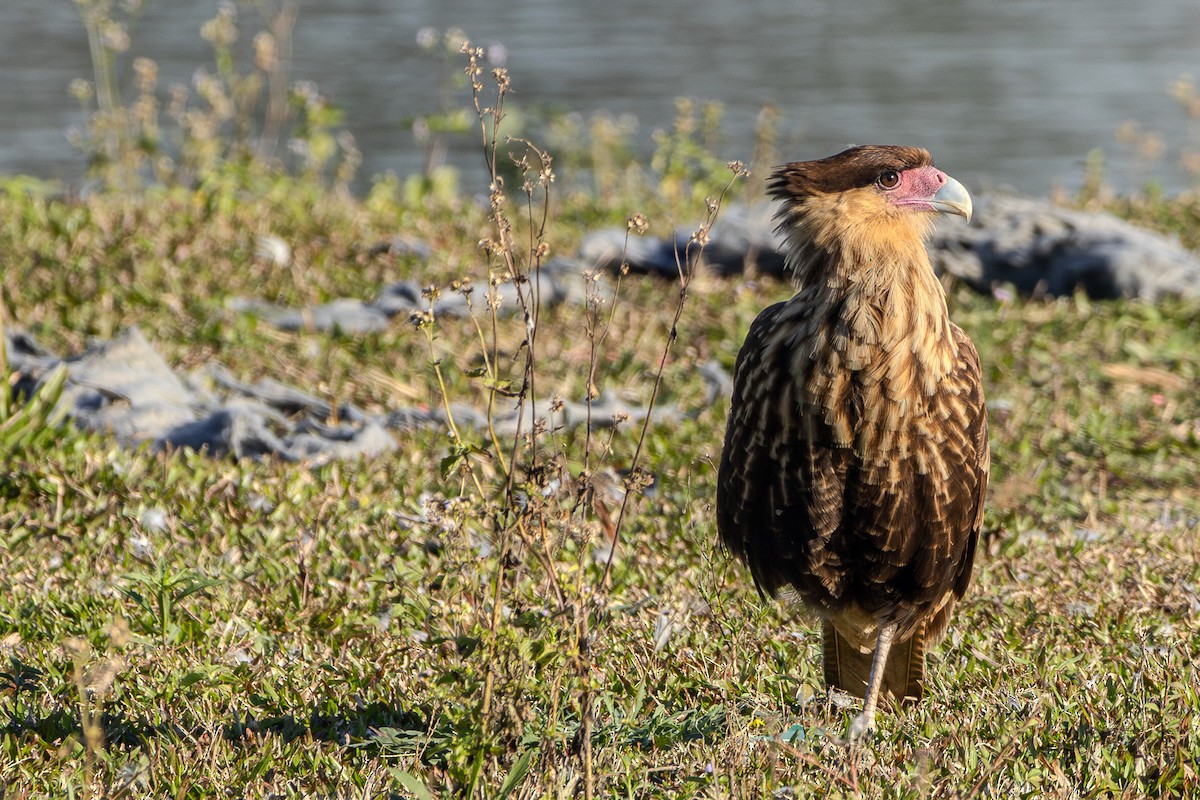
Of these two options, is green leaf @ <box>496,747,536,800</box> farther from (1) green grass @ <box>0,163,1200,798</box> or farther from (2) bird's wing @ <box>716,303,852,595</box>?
(2) bird's wing @ <box>716,303,852,595</box>

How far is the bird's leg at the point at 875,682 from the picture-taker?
3258 millimetres

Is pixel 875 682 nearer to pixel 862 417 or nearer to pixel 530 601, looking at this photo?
pixel 862 417

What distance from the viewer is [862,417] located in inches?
129

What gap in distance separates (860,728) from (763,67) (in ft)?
60.4

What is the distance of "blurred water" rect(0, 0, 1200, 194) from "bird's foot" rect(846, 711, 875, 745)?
33.5 feet

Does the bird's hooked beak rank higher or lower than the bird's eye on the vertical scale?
lower

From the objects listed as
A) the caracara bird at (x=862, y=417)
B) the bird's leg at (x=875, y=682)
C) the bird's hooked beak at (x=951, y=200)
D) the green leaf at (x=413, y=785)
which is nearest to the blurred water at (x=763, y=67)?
the bird's hooked beak at (x=951, y=200)

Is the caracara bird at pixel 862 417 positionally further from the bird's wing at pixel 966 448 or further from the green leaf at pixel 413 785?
the green leaf at pixel 413 785

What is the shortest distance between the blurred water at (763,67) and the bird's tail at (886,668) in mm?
9778

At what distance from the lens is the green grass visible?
9.53 feet

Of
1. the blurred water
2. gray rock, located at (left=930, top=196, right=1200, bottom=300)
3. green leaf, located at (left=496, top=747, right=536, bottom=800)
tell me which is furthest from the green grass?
the blurred water

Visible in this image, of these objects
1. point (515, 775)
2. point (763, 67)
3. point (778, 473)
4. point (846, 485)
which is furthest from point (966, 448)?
point (763, 67)

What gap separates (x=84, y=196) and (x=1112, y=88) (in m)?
14.2

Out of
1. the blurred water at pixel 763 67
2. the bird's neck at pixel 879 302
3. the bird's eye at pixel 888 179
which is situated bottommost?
the blurred water at pixel 763 67
